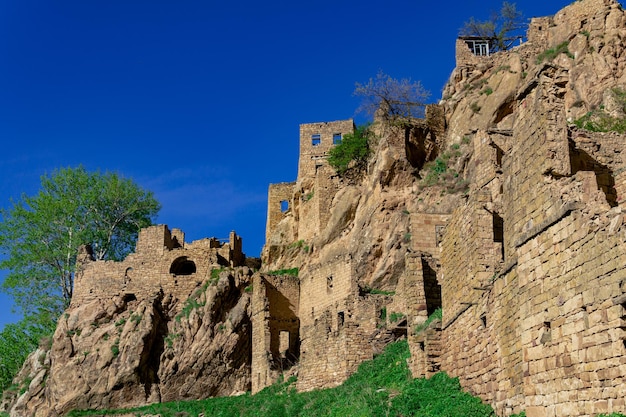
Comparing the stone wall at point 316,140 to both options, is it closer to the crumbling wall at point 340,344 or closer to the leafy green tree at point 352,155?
the leafy green tree at point 352,155

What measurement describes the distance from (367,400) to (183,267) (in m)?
28.0

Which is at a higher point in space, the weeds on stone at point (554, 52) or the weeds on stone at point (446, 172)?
the weeds on stone at point (554, 52)

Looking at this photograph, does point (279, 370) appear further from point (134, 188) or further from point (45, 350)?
point (134, 188)

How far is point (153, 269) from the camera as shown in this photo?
43.8 m

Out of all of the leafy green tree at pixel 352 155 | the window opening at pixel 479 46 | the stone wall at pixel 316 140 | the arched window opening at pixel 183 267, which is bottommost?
the arched window opening at pixel 183 267

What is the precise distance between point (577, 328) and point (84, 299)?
36.6 m

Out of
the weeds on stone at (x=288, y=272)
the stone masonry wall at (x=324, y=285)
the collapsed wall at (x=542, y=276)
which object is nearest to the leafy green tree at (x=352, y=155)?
the weeds on stone at (x=288, y=272)

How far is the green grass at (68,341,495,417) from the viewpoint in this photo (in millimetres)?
16938

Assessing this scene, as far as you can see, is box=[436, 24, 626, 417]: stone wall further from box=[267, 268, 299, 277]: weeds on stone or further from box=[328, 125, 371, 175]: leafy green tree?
box=[328, 125, 371, 175]: leafy green tree

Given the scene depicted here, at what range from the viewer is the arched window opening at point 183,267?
4456 centimetres

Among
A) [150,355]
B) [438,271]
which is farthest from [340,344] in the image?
[150,355]

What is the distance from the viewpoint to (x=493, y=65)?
40.8 m

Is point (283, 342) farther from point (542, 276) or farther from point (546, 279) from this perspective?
point (546, 279)

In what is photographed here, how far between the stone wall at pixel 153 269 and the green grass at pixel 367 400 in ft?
26.3
